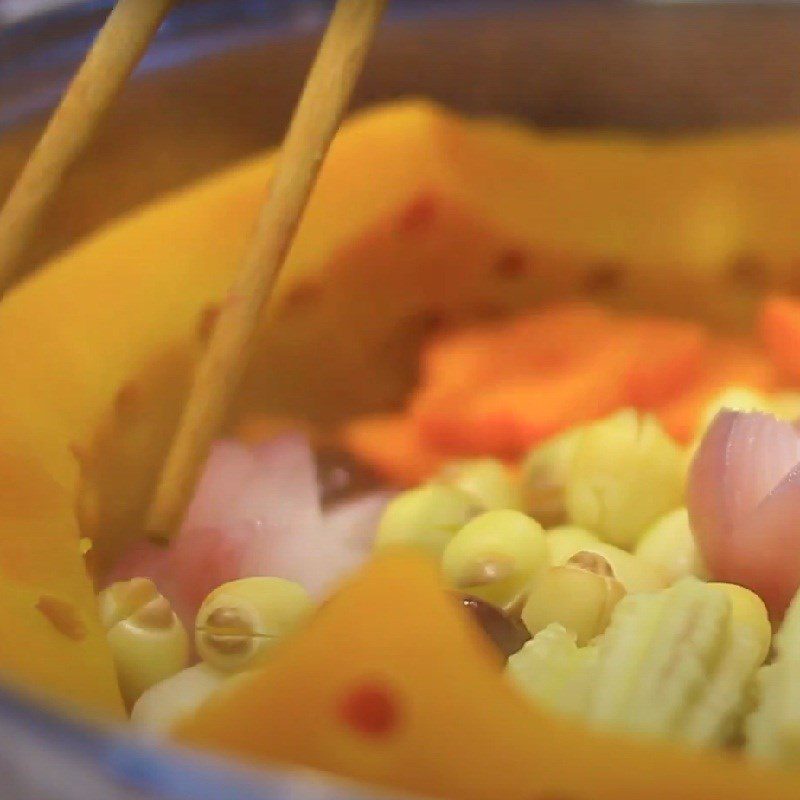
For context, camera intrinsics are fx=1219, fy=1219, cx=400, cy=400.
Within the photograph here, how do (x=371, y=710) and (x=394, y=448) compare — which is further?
(x=394, y=448)

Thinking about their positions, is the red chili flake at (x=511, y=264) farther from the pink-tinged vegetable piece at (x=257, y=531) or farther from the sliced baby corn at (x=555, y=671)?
the sliced baby corn at (x=555, y=671)

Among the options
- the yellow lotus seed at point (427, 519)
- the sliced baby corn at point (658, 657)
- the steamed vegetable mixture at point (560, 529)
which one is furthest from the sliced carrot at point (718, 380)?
the sliced baby corn at point (658, 657)

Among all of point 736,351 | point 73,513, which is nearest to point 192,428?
point 73,513

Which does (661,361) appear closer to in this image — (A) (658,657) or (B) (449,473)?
(B) (449,473)

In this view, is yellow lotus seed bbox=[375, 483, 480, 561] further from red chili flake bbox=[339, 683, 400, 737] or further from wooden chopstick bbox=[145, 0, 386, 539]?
red chili flake bbox=[339, 683, 400, 737]

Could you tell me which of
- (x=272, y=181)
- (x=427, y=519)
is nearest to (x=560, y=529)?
(x=427, y=519)

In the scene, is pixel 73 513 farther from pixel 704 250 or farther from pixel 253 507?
pixel 704 250
